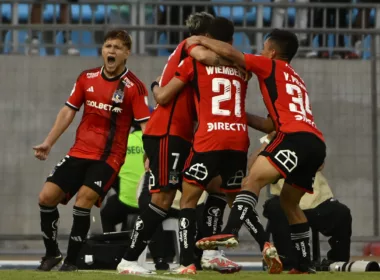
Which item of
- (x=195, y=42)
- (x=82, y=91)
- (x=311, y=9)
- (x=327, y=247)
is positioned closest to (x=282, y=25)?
(x=311, y=9)

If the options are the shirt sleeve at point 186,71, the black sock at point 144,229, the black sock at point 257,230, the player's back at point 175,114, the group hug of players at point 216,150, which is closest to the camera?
the group hug of players at point 216,150

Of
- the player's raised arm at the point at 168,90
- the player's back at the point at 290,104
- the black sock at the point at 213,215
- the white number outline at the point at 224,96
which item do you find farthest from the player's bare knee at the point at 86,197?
the player's back at the point at 290,104

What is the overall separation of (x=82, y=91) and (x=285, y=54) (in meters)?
2.16

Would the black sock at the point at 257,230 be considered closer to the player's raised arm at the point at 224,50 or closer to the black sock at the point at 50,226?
the player's raised arm at the point at 224,50

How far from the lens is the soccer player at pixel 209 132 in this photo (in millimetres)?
9867

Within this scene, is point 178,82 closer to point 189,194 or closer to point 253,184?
point 189,194

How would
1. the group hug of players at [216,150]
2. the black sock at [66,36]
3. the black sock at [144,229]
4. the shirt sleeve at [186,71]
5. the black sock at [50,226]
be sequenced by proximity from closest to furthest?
1. the group hug of players at [216,150]
2. the shirt sleeve at [186,71]
3. the black sock at [144,229]
4. the black sock at [50,226]
5. the black sock at [66,36]

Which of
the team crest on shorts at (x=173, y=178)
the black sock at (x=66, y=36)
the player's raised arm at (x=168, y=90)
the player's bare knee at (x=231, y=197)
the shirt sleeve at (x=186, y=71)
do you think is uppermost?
the black sock at (x=66, y=36)

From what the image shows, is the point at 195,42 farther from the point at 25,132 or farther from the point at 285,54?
the point at 25,132

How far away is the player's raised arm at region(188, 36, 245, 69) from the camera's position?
32.3 feet

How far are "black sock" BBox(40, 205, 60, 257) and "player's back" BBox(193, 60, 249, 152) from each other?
1.98 metres

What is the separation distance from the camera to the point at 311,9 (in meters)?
16.7

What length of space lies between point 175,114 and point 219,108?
0.50 metres

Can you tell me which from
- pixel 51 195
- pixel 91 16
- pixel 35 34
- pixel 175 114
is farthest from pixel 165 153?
pixel 91 16
